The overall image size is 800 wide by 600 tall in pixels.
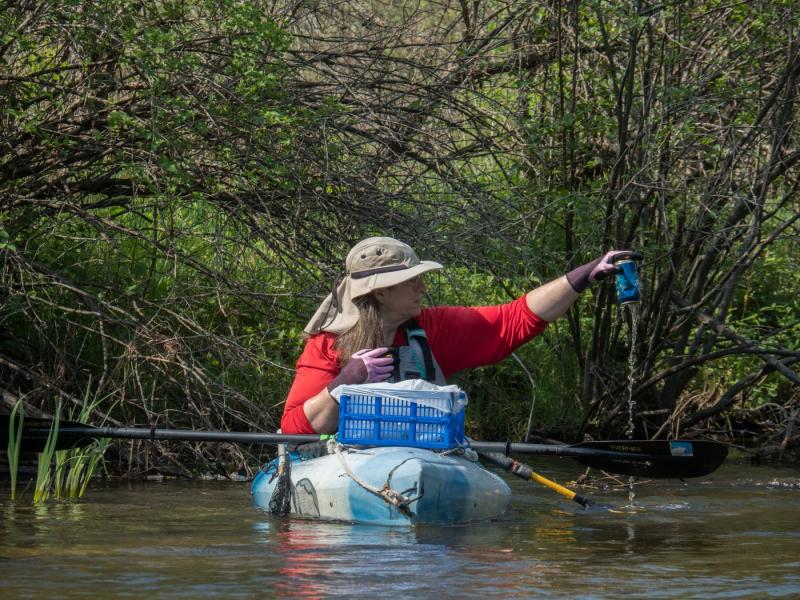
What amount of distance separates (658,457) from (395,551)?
1.83 m

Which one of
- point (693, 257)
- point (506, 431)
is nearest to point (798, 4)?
point (693, 257)

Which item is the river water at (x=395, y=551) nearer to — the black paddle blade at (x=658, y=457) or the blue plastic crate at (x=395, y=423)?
the black paddle blade at (x=658, y=457)

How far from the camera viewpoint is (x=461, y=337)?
5773mm

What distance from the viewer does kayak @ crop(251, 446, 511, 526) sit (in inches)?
204

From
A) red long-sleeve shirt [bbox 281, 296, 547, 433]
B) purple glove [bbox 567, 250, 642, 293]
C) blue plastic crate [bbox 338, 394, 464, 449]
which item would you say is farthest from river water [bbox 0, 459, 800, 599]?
purple glove [bbox 567, 250, 642, 293]

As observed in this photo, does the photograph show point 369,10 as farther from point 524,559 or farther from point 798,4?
point 524,559

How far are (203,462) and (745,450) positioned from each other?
348 cm

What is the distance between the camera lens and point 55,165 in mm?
7262

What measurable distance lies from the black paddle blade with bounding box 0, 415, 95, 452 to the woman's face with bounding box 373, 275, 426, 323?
5.32ft

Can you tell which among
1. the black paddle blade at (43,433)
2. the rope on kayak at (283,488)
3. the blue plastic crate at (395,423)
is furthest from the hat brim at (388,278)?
the black paddle blade at (43,433)

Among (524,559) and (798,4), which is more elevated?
(798,4)

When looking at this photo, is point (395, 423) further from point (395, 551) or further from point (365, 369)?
point (395, 551)

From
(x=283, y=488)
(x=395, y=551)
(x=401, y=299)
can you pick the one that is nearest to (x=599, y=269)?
(x=401, y=299)

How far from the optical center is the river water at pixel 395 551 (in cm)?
412
